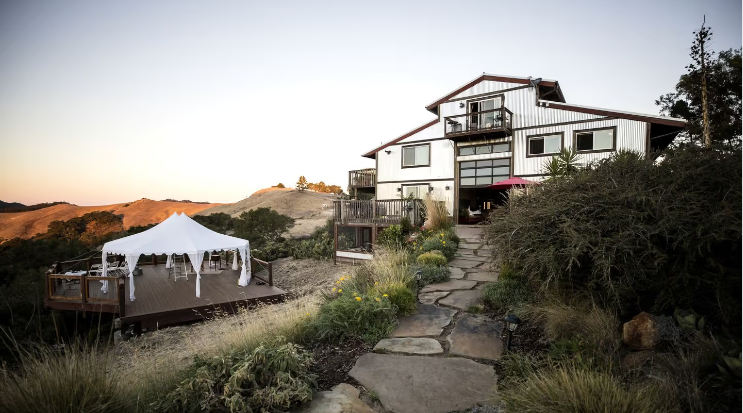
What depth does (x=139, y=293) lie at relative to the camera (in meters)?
12.0

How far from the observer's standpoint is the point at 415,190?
20922 millimetres

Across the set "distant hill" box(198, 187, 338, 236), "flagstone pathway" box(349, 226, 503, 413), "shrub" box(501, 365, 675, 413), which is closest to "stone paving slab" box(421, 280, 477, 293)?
"flagstone pathway" box(349, 226, 503, 413)

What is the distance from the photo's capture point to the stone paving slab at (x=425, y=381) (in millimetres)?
2748

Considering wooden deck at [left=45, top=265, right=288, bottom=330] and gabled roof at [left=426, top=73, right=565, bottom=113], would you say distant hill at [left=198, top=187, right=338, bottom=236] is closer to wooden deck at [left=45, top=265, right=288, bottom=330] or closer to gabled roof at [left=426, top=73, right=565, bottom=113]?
gabled roof at [left=426, top=73, right=565, bottom=113]

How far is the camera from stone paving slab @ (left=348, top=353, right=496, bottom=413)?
9.02 feet

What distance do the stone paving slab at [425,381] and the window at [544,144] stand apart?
1650 centimetres

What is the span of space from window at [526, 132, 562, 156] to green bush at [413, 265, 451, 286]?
13.0 metres

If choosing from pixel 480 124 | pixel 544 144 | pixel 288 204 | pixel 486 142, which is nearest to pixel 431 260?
pixel 544 144

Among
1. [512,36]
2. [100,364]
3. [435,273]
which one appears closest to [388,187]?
[512,36]

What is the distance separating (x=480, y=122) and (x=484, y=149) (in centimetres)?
154

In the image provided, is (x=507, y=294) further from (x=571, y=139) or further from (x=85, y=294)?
(x=571, y=139)

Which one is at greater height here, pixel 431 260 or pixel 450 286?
pixel 431 260

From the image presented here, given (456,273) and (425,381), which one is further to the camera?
(456,273)

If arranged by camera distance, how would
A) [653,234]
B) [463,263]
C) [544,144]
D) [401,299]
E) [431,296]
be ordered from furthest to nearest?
[544,144], [463,263], [431,296], [401,299], [653,234]
